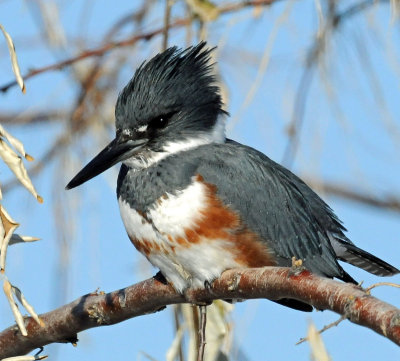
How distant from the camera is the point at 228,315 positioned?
100.0 inches

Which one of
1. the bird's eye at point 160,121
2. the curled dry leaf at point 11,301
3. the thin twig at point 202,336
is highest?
the bird's eye at point 160,121

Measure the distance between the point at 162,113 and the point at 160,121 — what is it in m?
0.03

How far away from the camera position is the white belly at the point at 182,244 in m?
2.30

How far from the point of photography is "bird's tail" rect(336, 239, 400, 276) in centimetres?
265

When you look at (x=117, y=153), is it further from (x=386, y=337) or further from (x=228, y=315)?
(x=386, y=337)

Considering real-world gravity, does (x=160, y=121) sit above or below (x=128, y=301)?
above

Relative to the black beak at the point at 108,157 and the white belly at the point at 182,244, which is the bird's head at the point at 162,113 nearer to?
the black beak at the point at 108,157

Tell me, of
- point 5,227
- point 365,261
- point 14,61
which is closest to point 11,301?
point 5,227

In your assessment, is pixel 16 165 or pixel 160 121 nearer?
pixel 16 165

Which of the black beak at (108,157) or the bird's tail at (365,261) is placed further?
the bird's tail at (365,261)

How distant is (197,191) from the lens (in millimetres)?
2379

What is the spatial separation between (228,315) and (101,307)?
0.52 metres

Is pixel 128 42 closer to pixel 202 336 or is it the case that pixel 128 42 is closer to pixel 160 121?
pixel 160 121

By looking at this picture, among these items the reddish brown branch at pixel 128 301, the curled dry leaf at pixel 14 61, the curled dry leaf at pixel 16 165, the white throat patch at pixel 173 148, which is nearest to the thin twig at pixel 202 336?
the reddish brown branch at pixel 128 301
